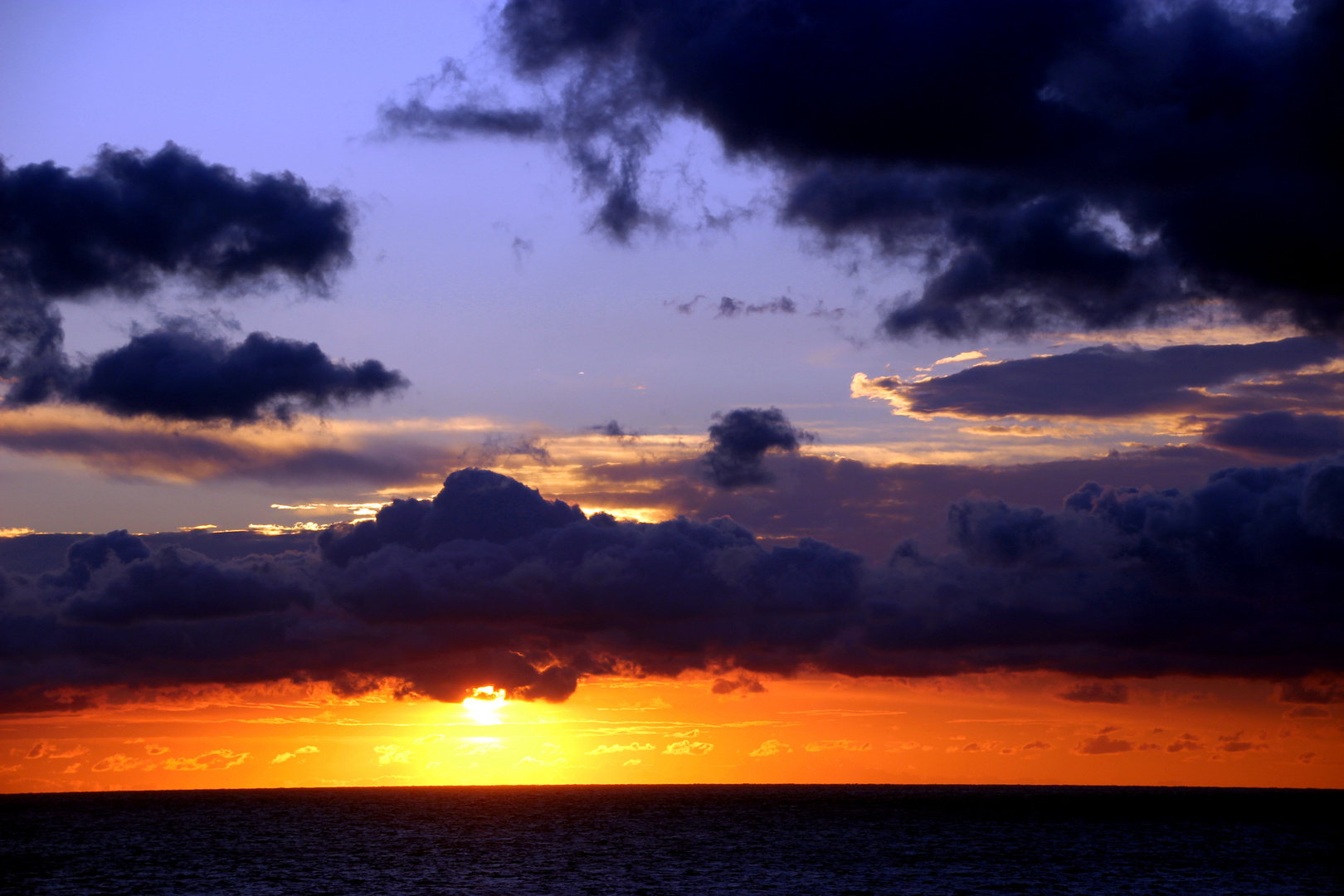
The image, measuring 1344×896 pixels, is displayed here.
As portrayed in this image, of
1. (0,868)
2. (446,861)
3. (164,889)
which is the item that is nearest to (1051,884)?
(446,861)

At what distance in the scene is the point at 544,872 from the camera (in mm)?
168625

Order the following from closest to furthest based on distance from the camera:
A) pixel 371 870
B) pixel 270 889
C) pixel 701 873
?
pixel 270 889 < pixel 701 873 < pixel 371 870

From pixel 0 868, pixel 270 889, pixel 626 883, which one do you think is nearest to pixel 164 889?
pixel 270 889

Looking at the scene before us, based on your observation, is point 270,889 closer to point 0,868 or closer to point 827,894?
point 0,868

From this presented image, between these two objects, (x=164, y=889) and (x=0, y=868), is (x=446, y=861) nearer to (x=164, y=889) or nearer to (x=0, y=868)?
(x=164, y=889)

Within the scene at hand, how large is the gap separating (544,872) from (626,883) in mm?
21336

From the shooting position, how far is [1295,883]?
15775 cm

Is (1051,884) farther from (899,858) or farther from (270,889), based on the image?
(270,889)

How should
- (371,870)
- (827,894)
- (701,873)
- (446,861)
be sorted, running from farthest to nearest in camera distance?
(446,861) < (371,870) < (701,873) < (827,894)

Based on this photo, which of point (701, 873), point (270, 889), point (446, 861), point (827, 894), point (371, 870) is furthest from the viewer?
point (446, 861)

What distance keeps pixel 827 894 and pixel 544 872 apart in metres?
47.7

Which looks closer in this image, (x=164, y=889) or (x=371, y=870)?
(x=164, y=889)

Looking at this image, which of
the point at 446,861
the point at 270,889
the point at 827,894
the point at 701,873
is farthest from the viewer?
the point at 446,861

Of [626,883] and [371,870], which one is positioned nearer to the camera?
[626,883]
